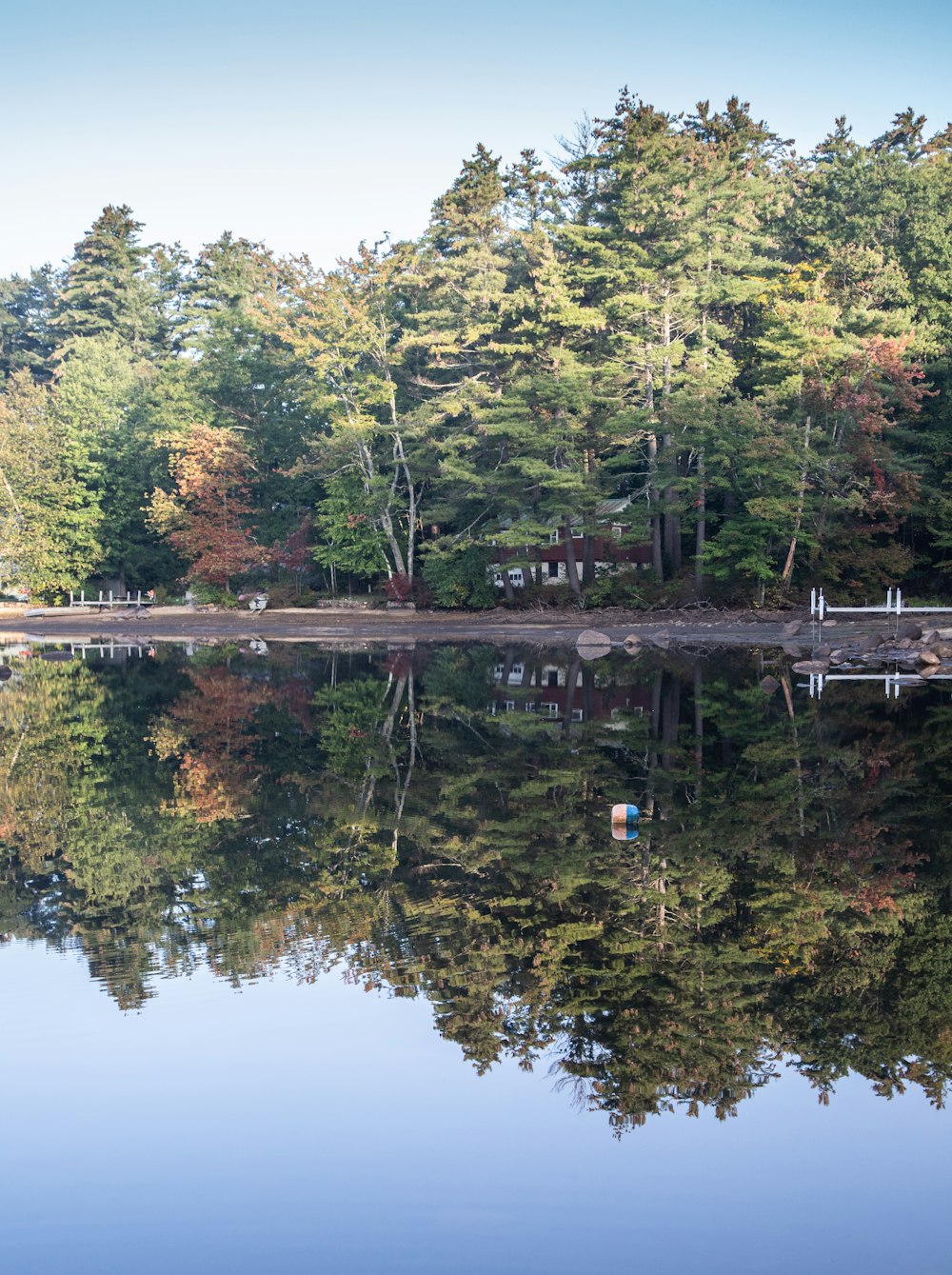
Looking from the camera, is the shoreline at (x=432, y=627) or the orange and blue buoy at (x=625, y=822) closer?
the orange and blue buoy at (x=625, y=822)

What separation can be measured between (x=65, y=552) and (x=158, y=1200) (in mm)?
58541

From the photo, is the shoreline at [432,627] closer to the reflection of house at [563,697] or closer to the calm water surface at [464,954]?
the reflection of house at [563,697]

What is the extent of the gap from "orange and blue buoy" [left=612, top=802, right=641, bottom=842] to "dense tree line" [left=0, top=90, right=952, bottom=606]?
1128 inches

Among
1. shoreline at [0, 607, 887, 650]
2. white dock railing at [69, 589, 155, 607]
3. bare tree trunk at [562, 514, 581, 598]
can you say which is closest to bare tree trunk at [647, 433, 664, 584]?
shoreline at [0, 607, 887, 650]

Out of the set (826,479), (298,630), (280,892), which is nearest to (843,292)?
(826,479)

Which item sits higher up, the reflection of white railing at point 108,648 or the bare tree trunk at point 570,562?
the bare tree trunk at point 570,562

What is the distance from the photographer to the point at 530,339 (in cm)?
4609

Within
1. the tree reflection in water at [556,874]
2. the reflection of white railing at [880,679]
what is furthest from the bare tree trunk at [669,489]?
the tree reflection in water at [556,874]

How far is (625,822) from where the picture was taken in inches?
488

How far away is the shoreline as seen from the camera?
3838 cm

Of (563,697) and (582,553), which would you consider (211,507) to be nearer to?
(582,553)

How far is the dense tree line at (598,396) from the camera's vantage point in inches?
1597

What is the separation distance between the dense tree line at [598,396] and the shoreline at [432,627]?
167 cm

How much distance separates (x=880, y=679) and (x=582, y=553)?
2742 cm
